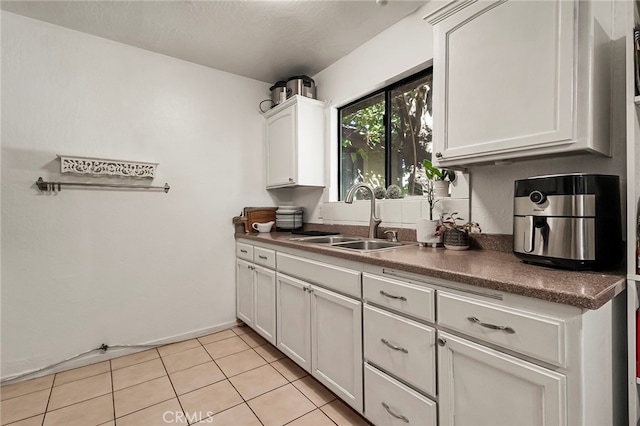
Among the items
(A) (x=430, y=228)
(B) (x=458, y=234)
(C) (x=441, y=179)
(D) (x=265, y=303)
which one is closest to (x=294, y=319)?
(D) (x=265, y=303)

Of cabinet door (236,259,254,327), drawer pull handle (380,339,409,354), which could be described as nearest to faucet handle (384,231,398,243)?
drawer pull handle (380,339,409,354)

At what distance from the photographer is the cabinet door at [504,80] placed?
110 centimetres

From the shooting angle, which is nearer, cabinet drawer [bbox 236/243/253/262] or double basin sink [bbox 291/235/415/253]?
double basin sink [bbox 291/235/415/253]

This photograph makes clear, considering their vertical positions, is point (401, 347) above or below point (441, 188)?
below

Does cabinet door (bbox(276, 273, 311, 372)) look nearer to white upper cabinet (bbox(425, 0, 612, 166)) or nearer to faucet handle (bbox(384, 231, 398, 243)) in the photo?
faucet handle (bbox(384, 231, 398, 243))

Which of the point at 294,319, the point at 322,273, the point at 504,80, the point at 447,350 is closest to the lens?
the point at 447,350

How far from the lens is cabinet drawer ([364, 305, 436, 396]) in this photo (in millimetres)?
1184

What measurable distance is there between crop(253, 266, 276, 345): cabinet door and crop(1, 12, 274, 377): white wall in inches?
20.8

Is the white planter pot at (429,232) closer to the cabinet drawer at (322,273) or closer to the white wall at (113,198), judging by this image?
the cabinet drawer at (322,273)

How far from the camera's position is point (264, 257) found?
2373 millimetres

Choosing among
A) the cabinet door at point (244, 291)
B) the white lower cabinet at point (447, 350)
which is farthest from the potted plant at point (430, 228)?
the cabinet door at point (244, 291)

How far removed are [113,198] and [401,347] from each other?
2299 millimetres

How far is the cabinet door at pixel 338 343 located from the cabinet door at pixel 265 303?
0.51m

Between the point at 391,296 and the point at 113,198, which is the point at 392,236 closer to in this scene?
the point at 391,296
